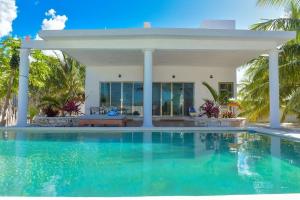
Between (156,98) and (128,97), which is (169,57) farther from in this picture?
(128,97)

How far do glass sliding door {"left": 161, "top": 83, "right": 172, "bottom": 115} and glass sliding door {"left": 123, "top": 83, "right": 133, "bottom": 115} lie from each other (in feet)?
7.11

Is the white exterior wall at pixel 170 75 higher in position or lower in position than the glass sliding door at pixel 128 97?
higher

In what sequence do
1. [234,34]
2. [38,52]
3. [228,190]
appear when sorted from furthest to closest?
[38,52], [234,34], [228,190]

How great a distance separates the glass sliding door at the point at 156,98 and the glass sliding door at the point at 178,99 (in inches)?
40.1

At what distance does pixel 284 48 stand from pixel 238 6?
522 centimetres

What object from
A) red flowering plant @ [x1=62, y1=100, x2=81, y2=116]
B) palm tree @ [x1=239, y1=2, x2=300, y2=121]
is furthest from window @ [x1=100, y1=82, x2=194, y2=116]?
palm tree @ [x1=239, y1=2, x2=300, y2=121]

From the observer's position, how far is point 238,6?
17984 mm

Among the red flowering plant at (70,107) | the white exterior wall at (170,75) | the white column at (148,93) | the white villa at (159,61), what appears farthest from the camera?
the white exterior wall at (170,75)

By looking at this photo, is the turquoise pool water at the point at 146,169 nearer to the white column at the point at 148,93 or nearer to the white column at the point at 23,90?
the white column at the point at 148,93

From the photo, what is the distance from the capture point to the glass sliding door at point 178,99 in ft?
61.3

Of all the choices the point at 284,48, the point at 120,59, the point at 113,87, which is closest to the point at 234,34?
the point at 284,48

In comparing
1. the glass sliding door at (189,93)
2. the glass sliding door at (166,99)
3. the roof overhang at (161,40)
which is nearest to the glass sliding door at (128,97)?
the glass sliding door at (166,99)

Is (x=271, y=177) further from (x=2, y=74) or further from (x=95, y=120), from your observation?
(x=2, y=74)

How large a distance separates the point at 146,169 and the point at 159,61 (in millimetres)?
12084
